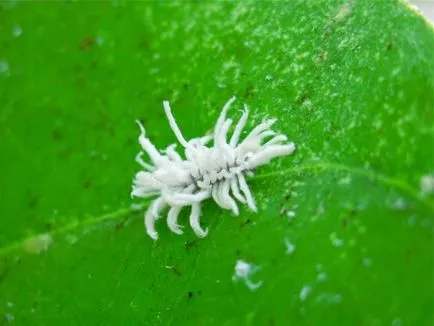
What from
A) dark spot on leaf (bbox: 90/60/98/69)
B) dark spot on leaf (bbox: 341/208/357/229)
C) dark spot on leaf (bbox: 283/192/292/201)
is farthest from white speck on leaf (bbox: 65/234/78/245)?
dark spot on leaf (bbox: 341/208/357/229)

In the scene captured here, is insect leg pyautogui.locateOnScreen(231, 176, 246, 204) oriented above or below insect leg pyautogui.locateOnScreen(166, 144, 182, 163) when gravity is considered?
below

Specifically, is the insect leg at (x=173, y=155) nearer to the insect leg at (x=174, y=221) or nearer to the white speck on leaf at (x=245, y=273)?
the insect leg at (x=174, y=221)

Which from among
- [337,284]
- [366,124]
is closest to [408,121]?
[366,124]

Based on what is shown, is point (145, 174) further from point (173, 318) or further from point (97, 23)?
point (97, 23)

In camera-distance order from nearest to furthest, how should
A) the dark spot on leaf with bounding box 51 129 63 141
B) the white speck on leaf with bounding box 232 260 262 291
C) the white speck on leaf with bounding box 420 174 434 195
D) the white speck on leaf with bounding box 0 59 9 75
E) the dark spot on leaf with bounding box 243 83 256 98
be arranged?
the white speck on leaf with bounding box 420 174 434 195 < the white speck on leaf with bounding box 232 260 262 291 < the dark spot on leaf with bounding box 243 83 256 98 < the dark spot on leaf with bounding box 51 129 63 141 < the white speck on leaf with bounding box 0 59 9 75

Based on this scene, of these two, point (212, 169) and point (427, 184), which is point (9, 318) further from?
point (427, 184)

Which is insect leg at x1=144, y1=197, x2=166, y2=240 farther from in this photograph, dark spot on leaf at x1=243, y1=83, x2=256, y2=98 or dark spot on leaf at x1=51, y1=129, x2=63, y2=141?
dark spot on leaf at x1=51, y1=129, x2=63, y2=141

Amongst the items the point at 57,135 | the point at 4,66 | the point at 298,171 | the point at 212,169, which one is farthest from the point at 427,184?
the point at 4,66
